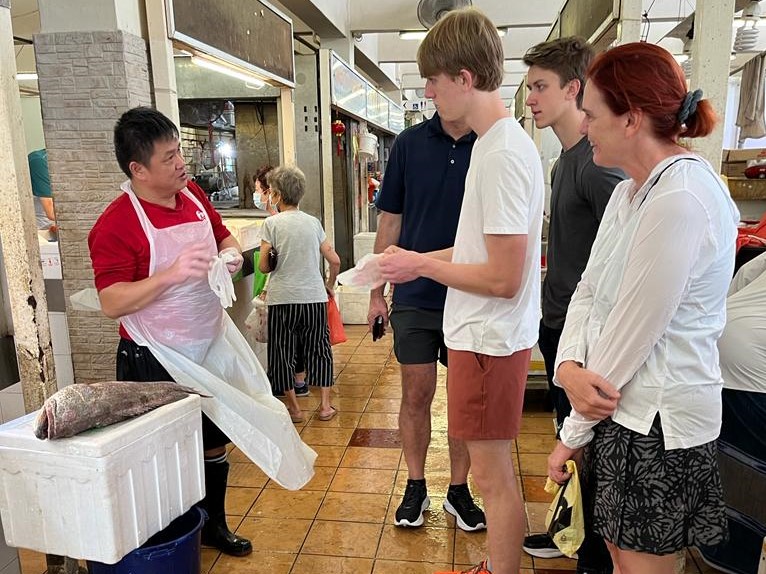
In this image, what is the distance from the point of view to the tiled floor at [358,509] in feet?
7.51

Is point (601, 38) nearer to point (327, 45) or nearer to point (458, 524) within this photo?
point (458, 524)

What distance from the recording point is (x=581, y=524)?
1.42 metres

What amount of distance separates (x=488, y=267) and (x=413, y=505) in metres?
1.38

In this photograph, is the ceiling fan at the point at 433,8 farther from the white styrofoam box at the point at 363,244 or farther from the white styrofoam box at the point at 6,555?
the white styrofoam box at the point at 6,555

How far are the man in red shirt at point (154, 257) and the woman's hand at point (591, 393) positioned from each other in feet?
3.90

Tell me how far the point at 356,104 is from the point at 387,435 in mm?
5038

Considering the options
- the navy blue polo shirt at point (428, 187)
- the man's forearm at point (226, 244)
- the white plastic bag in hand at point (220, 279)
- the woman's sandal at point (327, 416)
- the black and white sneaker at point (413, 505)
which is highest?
the navy blue polo shirt at point (428, 187)

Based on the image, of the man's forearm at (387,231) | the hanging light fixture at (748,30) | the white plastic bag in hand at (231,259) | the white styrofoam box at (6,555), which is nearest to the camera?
the white styrofoam box at (6,555)

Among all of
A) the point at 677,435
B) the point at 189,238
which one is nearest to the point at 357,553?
the point at 189,238

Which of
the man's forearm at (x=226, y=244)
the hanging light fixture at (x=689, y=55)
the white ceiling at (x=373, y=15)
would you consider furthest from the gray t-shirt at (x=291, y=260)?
the white ceiling at (x=373, y=15)

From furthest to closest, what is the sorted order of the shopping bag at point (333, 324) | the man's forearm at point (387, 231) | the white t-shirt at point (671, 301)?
the shopping bag at point (333, 324), the man's forearm at point (387, 231), the white t-shirt at point (671, 301)

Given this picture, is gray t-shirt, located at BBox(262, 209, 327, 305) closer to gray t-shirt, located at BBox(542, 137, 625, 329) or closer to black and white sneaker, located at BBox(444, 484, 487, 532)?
black and white sneaker, located at BBox(444, 484, 487, 532)

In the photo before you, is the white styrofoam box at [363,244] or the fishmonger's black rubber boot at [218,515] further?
the white styrofoam box at [363,244]

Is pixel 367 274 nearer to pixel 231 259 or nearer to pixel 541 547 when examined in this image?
pixel 231 259
